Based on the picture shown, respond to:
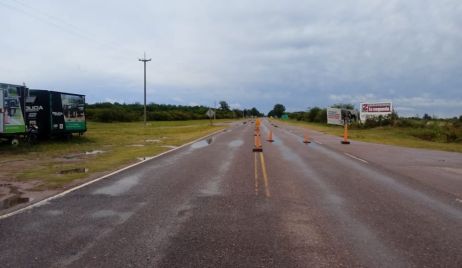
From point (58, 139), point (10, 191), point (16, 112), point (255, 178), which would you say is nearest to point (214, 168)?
point (255, 178)

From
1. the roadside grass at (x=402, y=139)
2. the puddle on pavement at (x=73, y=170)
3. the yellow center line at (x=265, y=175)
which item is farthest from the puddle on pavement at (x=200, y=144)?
the roadside grass at (x=402, y=139)

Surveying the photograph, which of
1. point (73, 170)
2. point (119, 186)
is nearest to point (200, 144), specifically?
point (73, 170)

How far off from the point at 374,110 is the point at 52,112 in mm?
41937

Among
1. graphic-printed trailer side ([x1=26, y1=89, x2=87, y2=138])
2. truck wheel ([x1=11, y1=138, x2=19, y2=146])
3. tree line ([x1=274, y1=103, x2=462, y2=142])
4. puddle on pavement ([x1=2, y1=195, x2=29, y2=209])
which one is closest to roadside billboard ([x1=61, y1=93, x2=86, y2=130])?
graphic-printed trailer side ([x1=26, y1=89, x2=87, y2=138])

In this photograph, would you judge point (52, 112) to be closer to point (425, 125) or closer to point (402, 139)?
point (402, 139)

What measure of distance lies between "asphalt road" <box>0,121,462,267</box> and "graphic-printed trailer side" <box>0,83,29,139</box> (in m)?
11.5

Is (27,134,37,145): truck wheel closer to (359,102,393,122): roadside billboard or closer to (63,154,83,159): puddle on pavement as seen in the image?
(63,154,83,159): puddle on pavement

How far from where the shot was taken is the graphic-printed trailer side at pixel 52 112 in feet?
81.1

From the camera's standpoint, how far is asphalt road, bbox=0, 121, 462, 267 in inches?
228

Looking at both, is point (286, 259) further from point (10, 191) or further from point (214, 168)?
point (214, 168)

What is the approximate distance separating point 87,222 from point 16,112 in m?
17.2

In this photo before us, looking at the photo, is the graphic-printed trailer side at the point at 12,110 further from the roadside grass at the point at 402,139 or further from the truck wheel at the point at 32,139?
the roadside grass at the point at 402,139

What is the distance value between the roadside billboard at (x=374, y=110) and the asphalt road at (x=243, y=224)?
44.9 metres

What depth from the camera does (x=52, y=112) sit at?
2594cm
